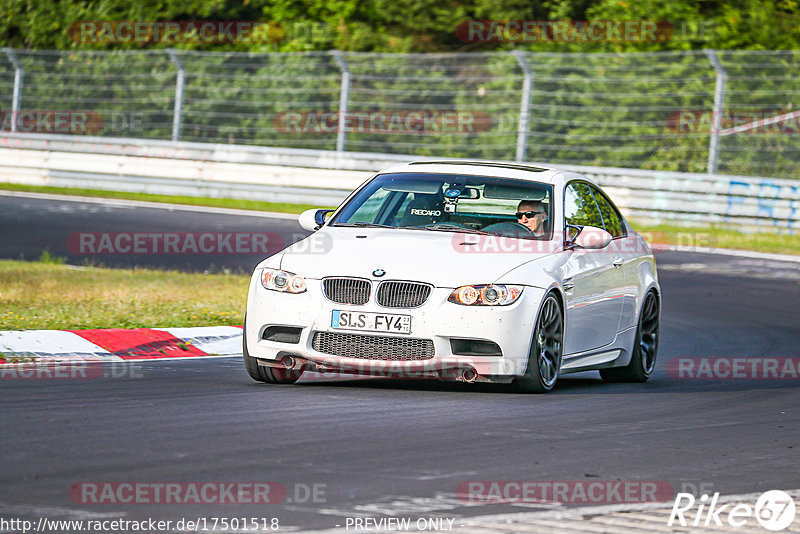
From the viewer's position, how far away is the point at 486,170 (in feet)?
33.6

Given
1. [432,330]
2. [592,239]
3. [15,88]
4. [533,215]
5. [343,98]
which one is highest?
[343,98]

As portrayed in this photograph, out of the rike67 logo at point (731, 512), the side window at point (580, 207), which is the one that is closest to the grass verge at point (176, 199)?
the side window at point (580, 207)

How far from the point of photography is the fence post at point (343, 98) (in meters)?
26.7

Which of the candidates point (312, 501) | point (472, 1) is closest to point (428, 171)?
point (312, 501)

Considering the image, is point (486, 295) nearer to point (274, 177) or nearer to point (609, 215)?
point (609, 215)

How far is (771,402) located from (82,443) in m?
4.78

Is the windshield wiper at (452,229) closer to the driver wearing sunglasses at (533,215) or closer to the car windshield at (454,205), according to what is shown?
the car windshield at (454,205)

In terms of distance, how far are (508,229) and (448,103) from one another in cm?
1827

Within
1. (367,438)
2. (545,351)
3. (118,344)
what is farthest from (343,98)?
(367,438)

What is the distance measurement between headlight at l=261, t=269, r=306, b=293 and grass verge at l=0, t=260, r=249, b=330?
2.86 metres

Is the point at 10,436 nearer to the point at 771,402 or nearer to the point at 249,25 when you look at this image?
the point at 771,402

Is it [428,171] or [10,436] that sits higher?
[428,171]

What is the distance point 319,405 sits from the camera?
8312 mm

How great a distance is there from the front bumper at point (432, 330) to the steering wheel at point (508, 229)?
85cm
